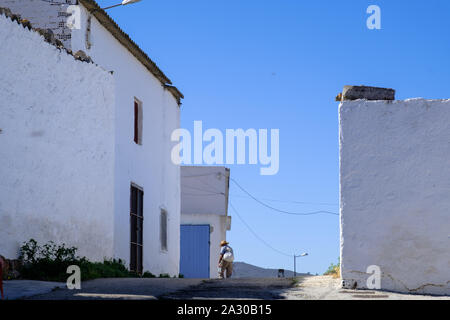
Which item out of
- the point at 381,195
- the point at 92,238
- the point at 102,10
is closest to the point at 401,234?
the point at 381,195

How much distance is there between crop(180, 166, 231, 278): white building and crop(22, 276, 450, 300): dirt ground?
18.5m

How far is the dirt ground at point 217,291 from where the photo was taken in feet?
29.6

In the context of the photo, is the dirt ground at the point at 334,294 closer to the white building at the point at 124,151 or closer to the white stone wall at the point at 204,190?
the white building at the point at 124,151

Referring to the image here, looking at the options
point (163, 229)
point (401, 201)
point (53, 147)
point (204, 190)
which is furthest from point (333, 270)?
point (204, 190)

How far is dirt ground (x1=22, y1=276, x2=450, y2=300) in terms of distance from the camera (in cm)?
901

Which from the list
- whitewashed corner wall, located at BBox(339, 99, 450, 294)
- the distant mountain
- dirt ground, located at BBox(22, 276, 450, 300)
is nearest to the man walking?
dirt ground, located at BBox(22, 276, 450, 300)

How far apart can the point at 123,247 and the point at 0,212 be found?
6.28 m

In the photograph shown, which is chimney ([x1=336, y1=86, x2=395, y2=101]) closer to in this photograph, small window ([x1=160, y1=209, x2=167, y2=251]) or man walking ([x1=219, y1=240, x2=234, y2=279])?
man walking ([x1=219, y1=240, x2=234, y2=279])

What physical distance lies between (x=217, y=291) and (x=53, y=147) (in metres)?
4.56

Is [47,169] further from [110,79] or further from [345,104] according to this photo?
[345,104]

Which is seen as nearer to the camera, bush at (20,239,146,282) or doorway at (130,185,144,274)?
bush at (20,239,146,282)

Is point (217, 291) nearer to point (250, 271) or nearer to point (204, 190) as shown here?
point (204, 190)

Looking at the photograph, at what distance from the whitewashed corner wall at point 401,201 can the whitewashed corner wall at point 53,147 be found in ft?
16.5

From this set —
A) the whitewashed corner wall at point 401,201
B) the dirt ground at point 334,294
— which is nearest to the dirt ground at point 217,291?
the dirt ground at point 334,294
